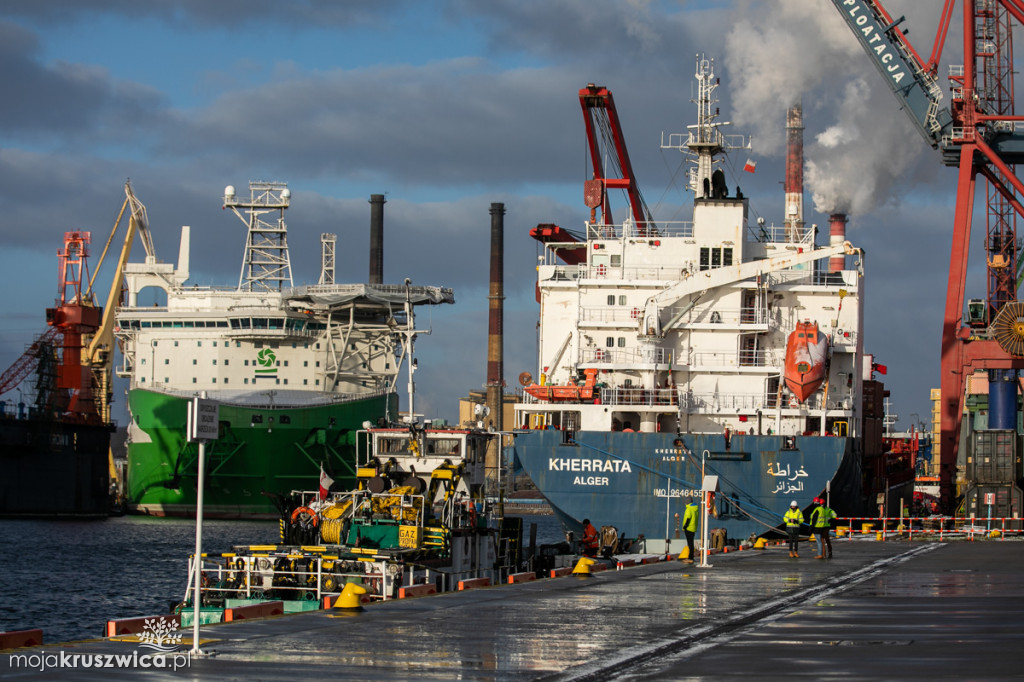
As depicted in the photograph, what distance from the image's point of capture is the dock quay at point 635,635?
A: 11773 millimetres

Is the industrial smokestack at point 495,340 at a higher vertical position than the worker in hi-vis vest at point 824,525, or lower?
higher

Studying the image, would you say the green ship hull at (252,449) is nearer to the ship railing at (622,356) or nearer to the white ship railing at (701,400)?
the ship railing at (622,356)

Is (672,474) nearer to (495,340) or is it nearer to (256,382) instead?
(256,382)

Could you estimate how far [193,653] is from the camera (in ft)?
41.0

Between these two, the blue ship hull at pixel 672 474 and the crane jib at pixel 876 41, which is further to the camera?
the crane jib at pixel 876 41

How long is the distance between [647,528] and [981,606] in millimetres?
18557

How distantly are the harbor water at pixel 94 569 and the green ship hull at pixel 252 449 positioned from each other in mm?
2236

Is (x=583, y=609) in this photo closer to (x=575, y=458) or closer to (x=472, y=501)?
(x=472, y=501)

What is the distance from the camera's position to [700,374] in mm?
39000

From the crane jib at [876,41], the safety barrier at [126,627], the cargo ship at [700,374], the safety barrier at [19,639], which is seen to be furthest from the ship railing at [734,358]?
the safety barrier at [19,639]

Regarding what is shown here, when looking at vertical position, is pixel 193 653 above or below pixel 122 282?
below

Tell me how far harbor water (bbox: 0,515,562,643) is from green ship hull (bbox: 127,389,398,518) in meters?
2.24

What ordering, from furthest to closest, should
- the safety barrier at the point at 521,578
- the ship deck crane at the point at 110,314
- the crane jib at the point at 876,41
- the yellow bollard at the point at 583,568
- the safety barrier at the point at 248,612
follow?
the ship deck crane at the point at 110,314
the crane jib at the point at 876,41
the yellow bollard at the point at 583,568
the safety barrier at the point at 521,578
the safety barrier at the point at 248,612

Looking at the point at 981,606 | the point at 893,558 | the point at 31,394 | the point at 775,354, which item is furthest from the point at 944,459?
the point at 31,394
